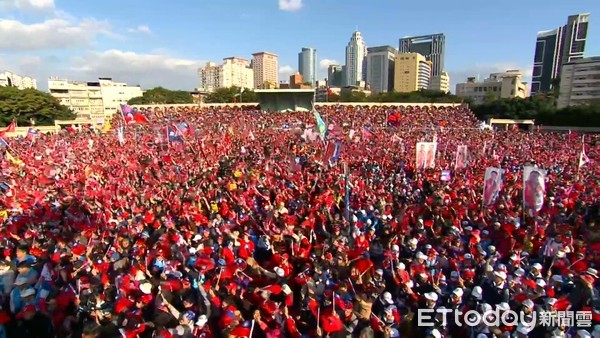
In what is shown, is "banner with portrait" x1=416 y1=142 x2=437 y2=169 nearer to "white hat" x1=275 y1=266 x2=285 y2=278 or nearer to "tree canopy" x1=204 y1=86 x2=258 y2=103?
"white hat" x1=275 y1=266 x2=285 y2=278

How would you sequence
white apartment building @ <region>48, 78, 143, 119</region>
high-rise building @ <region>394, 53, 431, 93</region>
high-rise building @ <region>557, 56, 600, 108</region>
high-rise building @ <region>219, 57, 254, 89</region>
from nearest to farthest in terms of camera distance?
high-rise building @ <region>557, 56, 600, 108</region>, white apartment building @ <region>48, 78, 143, 119</region>, high-rise building @ <region>394, 53, 431, 93</region>, high-rise building @ <region>219, 57, 254, 89</region>

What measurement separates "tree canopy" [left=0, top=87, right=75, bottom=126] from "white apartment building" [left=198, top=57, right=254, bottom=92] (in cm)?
11242

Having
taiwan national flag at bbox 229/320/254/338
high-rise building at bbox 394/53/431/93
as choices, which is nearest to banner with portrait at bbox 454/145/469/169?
taiwan national flag at bbox 229/320/254/338

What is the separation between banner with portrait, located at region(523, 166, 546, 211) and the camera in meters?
7.64

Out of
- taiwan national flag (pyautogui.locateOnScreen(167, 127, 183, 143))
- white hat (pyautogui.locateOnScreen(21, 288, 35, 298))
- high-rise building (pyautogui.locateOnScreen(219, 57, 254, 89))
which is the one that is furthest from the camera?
high-rise building (pyautogui.locateOnScreen(219, 57, 254, 89))

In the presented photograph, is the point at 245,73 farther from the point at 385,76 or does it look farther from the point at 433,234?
the point at 433,234

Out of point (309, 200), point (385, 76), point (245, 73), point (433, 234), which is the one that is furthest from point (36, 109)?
point (385, 76)

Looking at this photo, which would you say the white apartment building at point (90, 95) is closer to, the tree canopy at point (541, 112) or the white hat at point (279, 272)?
the tree canopy at point (541, 112)

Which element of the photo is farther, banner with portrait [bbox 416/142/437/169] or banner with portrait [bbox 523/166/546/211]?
banner with portrait [bbox 416/142/437/169]

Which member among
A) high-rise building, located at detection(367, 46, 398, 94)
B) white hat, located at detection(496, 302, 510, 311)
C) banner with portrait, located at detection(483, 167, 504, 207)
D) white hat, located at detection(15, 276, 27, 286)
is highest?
high-rise building, located at detection(367, 46, 398, 94)

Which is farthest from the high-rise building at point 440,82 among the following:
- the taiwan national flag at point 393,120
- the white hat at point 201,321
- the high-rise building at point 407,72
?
the white hat at point 201,321

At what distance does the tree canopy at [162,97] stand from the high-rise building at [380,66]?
115 m

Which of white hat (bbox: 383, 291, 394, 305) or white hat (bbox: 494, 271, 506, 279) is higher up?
white hat (bbox: 494, 271, 506, 279)

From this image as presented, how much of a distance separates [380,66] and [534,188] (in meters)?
178
